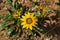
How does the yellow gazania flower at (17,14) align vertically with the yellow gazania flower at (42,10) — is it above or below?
below

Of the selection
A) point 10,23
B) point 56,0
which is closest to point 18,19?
point 10,23

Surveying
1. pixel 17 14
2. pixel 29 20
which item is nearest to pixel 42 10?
pixel 29 20

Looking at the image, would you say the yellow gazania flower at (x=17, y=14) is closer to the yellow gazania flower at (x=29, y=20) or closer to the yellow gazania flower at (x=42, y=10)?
the yellow gazania flower at (x=29, y=20)

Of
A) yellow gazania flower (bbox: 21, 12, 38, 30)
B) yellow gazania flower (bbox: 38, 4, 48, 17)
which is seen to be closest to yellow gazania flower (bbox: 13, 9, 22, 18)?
yellow gazania flower (bbox: 21, 12, 38, 30)

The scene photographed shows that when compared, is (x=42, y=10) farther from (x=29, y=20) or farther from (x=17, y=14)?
(x=17, y=14)

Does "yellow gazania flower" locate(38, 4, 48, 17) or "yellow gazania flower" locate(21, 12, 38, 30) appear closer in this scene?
"yellow gazania flower" locate(21, 12, 38, 30)

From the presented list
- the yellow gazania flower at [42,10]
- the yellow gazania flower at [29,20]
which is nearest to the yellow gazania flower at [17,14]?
the yellow gazania flower at [29,20]

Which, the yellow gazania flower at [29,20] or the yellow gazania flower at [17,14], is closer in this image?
the yellow gazania flower at [29,20]

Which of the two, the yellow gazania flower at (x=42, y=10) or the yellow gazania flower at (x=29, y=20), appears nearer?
the yellow gazania flower at (x=29, y=20)

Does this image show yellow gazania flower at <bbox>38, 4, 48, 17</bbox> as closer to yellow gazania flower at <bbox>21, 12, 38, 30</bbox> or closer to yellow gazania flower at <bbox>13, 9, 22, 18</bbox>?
yellow gazania flower at <bbox>21, 12, 38, 30</bbox>
